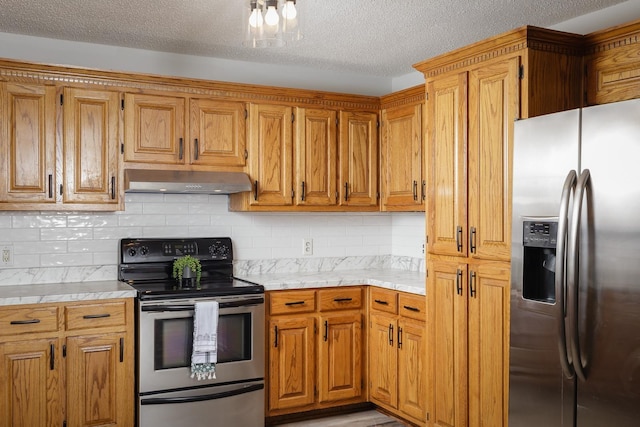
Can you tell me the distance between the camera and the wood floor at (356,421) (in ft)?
13.5

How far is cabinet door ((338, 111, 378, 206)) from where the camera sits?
4621 millimetres

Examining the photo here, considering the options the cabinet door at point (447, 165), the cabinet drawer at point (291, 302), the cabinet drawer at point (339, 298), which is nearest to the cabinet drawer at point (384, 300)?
the cabinet drawer at point (339, 298)

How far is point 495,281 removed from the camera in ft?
10.3

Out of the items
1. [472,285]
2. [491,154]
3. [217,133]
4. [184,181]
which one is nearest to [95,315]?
[184,181]

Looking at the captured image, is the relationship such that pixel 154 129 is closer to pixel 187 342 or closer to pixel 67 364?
pixel 187 342

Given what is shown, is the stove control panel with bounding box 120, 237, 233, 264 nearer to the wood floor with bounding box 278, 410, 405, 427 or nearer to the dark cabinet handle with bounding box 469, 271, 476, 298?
the wood floor with bounding box 278, 410, 405, 427

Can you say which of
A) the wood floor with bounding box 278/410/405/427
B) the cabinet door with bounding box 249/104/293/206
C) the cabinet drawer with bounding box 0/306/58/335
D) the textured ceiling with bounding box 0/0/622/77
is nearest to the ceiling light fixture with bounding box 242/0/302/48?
the textured ceiling with bounding box 0/0/622/77

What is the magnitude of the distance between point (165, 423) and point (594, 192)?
2.70 meters

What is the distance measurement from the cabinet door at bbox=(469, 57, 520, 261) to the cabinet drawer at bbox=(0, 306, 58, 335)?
2.36m

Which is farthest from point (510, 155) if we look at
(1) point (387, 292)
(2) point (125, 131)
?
(2) point (125, 131)

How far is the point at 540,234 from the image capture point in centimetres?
272

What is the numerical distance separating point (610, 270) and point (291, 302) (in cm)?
221

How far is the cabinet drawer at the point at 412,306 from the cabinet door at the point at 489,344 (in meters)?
0.55

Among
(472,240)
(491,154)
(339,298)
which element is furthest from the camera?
(339,298)
